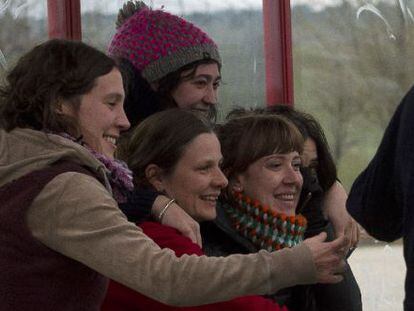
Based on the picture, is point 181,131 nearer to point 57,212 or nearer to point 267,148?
point 267,148

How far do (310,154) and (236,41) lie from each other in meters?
1.14

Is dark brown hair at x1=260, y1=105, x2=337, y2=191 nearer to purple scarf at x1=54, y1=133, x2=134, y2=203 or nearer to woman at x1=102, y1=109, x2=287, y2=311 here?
woman at x1=102, y1=109, x2=287, y2=311

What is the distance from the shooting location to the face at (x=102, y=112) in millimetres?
1855

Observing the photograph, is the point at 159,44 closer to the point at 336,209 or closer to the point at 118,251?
the point at 336,209

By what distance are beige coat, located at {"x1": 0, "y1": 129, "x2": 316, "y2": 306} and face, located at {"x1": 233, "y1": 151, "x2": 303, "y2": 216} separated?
794 mm

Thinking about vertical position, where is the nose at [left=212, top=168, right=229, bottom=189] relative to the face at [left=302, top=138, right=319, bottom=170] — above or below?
above

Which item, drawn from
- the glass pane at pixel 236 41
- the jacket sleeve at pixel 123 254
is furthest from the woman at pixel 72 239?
the glass pane at pixel 236 41

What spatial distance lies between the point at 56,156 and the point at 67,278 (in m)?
0.22

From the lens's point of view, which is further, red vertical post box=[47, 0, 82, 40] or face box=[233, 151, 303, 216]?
red vertical post box=[47, 0, 82, 40]

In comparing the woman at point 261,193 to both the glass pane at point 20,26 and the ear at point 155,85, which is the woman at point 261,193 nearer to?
the ear at point 155,85

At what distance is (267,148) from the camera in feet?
8.45

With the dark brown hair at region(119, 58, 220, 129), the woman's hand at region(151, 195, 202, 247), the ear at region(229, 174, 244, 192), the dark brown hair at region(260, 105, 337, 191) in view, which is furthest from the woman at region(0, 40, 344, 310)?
the dark brown hair at region(260, 105, 337, 191)

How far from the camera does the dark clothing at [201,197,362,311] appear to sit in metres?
2.46

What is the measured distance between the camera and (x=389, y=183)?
1.70 meters
